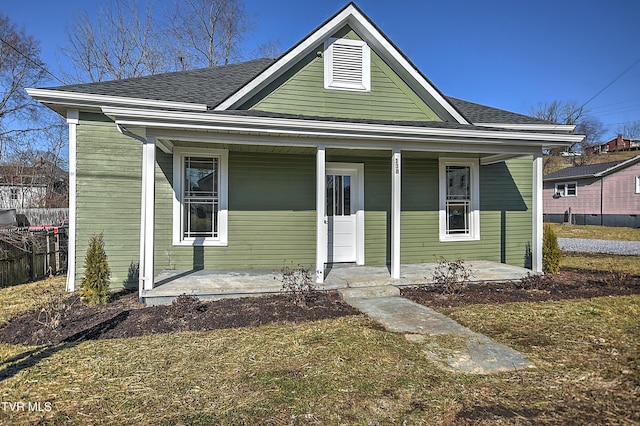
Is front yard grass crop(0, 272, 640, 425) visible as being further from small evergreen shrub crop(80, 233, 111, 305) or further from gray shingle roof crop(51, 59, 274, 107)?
gray shingle roof crop(51, 59, 274, 107)

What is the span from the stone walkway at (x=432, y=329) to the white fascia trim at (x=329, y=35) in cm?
436

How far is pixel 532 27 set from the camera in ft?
51.8

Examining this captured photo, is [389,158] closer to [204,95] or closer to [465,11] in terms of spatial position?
[204,95]

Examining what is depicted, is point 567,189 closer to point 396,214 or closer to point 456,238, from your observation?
point 456,238

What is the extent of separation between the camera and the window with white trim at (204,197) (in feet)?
23.8

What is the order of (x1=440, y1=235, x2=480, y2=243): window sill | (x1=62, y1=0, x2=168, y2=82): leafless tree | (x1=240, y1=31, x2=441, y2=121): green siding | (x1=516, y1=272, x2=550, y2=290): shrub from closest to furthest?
(x1=516, y1=272, x2=550, y2=290): shrub → (x1=240, y1=31, x2=441, y2=121): green siding → (x1=440, y1=235, x2=480, y2=243): window sill → (x1=62, y1=0, x2=168, y2=82): leafless tree

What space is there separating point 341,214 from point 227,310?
373 cm

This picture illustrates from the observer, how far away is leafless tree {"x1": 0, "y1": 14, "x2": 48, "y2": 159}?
17891 millimetres

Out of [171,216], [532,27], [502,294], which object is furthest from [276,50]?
[502,294]

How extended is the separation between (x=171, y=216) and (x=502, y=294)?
21.1 feet

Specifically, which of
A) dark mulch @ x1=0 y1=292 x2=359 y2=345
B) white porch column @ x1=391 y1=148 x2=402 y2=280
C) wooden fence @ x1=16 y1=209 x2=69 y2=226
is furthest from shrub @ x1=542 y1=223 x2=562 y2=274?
wooden fence @ x1=16 y1=209 x2=69 y2=226

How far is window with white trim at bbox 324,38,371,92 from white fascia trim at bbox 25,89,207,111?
2.89 m

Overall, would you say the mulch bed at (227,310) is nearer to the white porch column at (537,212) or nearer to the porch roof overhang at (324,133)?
the white porch column at (537,212)

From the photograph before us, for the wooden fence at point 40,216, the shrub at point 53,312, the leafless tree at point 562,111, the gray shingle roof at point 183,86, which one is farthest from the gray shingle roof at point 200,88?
the leafless tree at point 562,111
